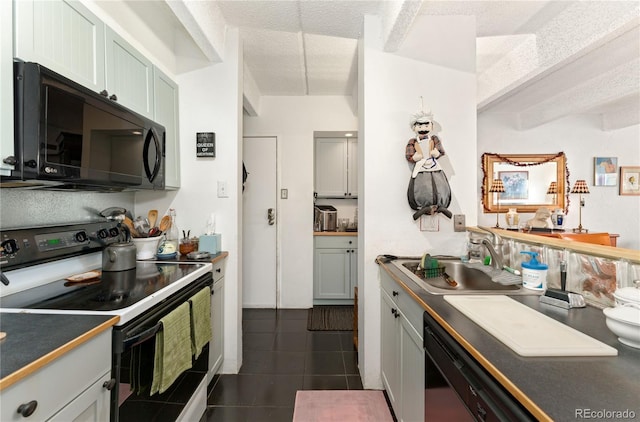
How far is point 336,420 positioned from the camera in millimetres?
1634

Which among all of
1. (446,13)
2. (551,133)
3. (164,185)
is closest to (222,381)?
(164,185)

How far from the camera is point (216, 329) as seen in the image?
1.93 meters

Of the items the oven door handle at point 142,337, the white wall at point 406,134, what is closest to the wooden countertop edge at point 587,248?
the white wall at point 406,134

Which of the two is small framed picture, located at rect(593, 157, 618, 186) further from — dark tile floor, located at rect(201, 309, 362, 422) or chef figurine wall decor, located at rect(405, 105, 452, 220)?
dark tile floor, located at rect(201, 309, 362, 422)

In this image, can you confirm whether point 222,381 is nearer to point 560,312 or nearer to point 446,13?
point 560,312

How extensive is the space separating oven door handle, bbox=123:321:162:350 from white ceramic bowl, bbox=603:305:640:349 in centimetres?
145

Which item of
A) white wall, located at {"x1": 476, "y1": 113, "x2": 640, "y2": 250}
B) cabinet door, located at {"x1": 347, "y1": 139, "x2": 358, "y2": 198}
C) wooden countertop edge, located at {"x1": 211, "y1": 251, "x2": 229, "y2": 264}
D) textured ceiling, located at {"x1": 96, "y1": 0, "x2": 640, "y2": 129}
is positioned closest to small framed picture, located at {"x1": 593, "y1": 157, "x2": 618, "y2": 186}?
white wall, located at {"x1": 476, "y1": 113, "x2": 640, "y2": 250}

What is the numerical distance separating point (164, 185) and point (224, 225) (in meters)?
0.49

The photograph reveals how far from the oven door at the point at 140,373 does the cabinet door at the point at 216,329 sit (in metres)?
0.49

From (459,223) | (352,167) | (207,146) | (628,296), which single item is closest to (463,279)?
(459,223)

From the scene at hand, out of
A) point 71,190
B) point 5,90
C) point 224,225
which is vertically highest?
point 5,90

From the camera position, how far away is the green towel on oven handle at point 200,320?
4.75 ft

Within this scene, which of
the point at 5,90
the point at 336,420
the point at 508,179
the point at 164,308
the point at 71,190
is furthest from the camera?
the point at 508,179

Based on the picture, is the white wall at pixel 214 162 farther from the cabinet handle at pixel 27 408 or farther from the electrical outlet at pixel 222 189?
the cabinet handle at pixel 27 408
